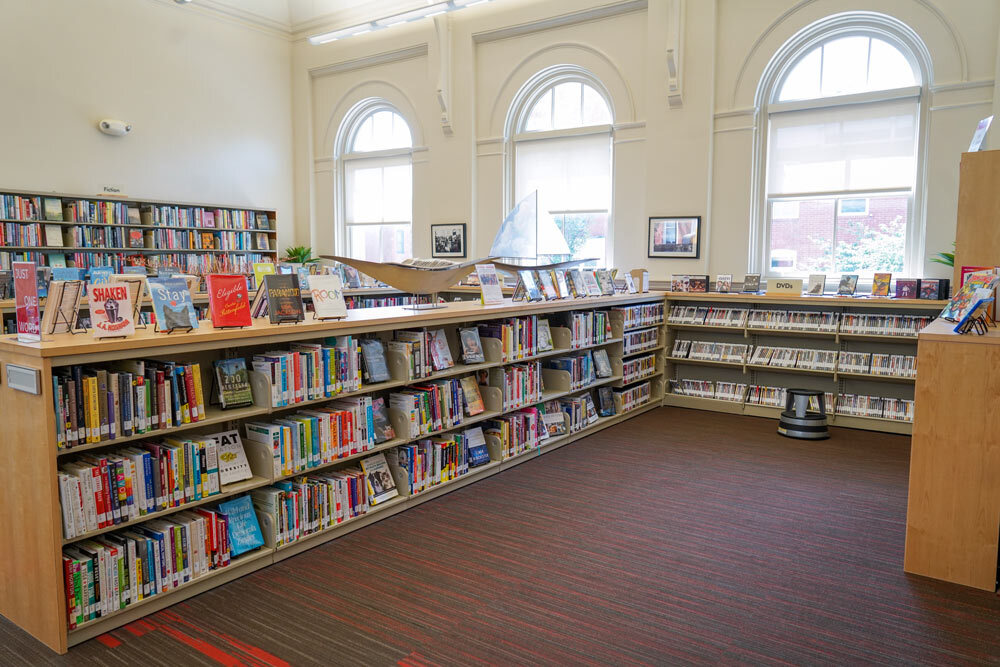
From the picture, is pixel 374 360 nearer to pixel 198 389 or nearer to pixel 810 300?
pixel 198 389

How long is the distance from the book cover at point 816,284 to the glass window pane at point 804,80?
2.03m

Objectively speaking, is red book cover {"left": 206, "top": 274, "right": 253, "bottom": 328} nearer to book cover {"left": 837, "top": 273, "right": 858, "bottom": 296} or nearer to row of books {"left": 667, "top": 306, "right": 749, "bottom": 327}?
row of books {"left": 667, "top": 306, "right": 749, "bottom": 327}

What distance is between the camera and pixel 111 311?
2768 millimetres

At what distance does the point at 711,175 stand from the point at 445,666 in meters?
6.49

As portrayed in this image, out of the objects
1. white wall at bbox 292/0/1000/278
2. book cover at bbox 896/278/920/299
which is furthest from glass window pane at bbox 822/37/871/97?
book cover at bbox 896/278/920/299

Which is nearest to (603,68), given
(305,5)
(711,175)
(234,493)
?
(711,175)

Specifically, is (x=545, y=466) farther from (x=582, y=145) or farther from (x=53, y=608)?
(x=582, y=145)

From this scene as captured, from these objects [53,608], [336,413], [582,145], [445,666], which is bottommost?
[445,666]

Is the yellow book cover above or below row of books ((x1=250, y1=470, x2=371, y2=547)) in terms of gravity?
above

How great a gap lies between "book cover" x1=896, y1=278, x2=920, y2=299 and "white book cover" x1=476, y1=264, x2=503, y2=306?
369cm

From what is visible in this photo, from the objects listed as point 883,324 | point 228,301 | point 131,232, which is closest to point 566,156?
point 883,324

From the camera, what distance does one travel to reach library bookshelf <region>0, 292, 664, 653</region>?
2504mm

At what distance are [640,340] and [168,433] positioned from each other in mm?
4627

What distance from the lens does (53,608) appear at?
2.51 metres
